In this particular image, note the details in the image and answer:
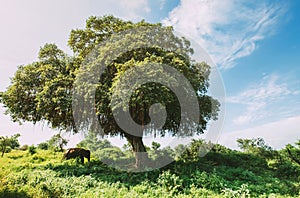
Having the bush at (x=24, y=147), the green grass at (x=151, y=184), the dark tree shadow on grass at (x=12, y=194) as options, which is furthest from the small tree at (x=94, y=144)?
the dark tree shadow on grass at (x=12, y=194)

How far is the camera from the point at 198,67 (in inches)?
596

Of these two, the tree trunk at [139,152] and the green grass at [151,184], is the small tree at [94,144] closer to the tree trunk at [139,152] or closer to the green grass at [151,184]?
the tree trunk at [139,152]

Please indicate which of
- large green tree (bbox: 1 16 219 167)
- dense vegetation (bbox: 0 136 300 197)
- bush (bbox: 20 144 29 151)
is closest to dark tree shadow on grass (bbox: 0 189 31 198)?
dense vegetation (bbox: 0 136 300 197)

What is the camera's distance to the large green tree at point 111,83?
38.3ft

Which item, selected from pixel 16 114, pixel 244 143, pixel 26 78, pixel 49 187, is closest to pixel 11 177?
pixel 49 187

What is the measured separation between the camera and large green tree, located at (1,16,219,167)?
1168cm

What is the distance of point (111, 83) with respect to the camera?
12617 millimetres

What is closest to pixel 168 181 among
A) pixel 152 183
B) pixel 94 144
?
pixel 152 183

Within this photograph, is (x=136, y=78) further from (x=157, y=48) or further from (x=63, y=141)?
(x=63, y=141)

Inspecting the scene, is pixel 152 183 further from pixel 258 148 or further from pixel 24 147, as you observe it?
pixel 24 147

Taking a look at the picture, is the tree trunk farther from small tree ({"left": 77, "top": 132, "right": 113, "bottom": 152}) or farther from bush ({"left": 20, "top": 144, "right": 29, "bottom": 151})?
bush ({"left": 20, "top": 144, "right": 29, "bottom": 151})

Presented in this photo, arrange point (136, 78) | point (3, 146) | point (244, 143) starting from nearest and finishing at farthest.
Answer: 1. point (136, 78)
2. point (244, 143)
3. point (3, 146)

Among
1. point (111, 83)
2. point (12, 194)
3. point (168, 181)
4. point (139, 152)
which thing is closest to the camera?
point (12, 194)

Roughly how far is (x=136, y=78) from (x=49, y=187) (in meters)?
5.77
